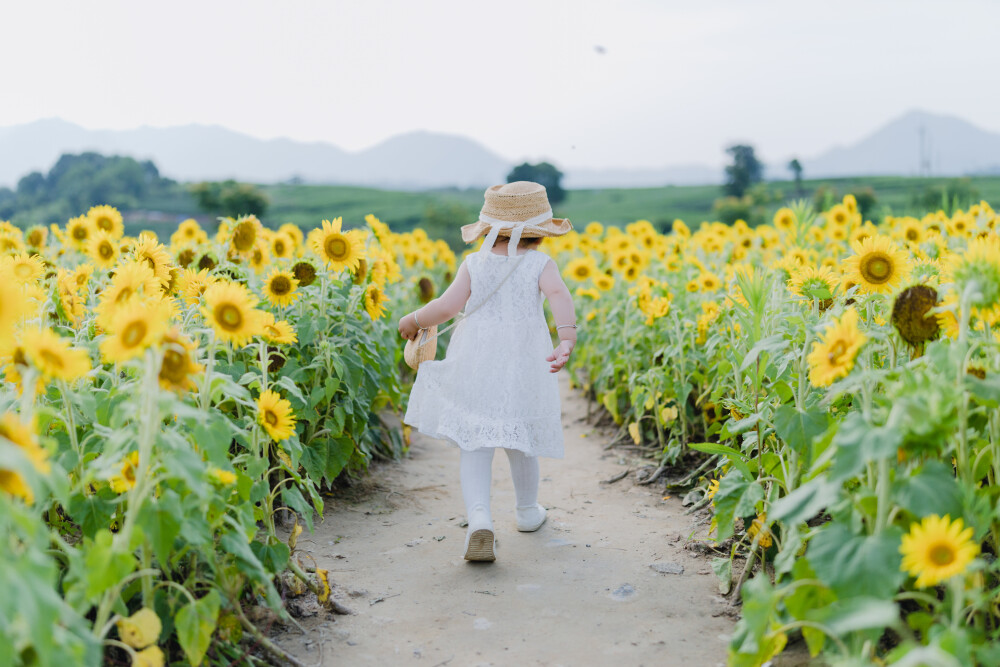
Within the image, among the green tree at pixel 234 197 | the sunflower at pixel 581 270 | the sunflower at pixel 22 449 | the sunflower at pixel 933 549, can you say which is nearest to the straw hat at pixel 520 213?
the sunflower at pixel 933 549

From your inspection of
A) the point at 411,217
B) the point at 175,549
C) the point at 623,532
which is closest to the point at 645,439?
the point at 623,532

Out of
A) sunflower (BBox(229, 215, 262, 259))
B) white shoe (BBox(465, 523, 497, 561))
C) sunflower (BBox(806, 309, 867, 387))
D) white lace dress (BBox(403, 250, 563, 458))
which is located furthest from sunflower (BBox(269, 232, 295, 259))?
sunflower (BBox(806, 309, 867, 387))

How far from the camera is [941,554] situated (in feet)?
5.57

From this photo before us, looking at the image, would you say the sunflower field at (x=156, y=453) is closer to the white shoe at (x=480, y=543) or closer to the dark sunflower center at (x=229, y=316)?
the dark sunflower center at (x=229, y=316)

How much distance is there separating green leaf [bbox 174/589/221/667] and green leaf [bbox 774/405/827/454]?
1663 mm

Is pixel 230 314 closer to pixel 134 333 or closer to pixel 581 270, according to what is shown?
pixel 134 333

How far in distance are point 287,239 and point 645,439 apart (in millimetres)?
2494

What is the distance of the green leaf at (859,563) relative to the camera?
174cm

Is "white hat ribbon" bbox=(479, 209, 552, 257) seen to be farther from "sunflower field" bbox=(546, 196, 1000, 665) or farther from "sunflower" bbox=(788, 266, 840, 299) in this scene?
"sunflower" bbox=(788, 266, 840, 299)

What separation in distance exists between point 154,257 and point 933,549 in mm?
2860

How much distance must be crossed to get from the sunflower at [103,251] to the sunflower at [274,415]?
2223 mm

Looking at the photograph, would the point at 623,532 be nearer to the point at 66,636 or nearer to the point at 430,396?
the point at 430,396

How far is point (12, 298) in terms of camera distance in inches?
66.6

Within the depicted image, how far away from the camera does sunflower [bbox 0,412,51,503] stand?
1.51 metres
